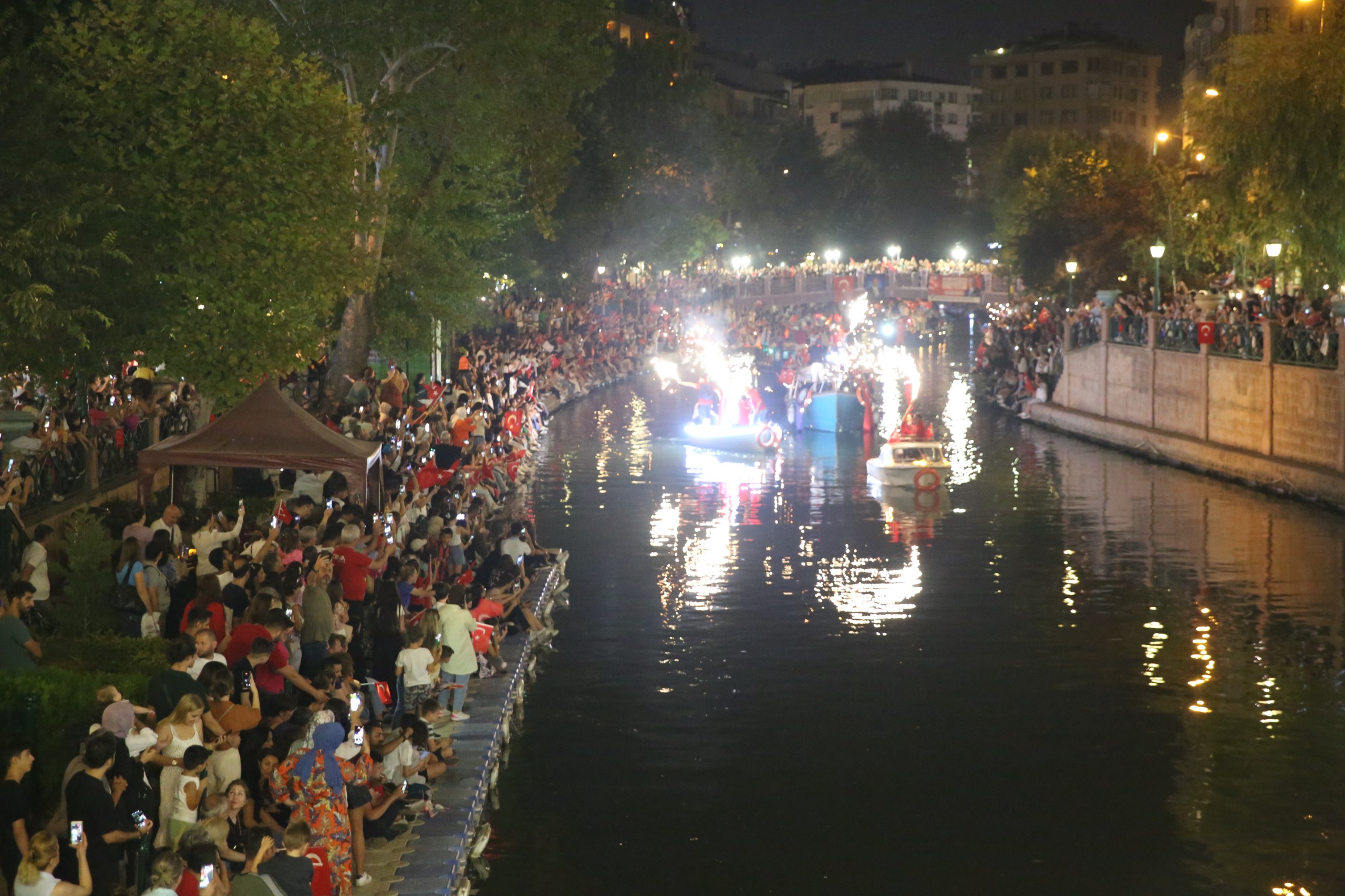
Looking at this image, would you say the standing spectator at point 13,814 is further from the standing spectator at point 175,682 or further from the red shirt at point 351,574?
the red shirt at point 351,574

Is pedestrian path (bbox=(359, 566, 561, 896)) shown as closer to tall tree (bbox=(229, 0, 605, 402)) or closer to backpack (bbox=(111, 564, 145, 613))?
backpack (bbox=(111, 564, 145, 613))

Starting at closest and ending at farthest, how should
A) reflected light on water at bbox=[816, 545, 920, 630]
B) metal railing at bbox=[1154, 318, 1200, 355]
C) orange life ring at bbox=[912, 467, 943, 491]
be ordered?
Answer: reflected light on water at bbox=[816, 545, 920, 630] < orange life ring at bbox=[912, 467, 943, 491] < metal railing at bbox=[1154, 318, 1200, 355]

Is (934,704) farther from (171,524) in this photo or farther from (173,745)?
(173,745)

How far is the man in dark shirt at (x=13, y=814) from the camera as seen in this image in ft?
27.9

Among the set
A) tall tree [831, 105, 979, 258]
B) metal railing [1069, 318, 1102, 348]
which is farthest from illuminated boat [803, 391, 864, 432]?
tall tree [831, 105, 979, 258]

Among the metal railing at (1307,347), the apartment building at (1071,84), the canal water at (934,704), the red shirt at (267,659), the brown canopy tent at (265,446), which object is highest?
the apartment building at (1071,84)

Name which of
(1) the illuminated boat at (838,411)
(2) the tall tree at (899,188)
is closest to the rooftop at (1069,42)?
(2) the tall tree at (899,188)

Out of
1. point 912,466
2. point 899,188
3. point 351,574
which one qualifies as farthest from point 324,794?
point 899,188

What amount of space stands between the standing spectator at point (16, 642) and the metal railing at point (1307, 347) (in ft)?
79.2

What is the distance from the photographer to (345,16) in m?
27.5

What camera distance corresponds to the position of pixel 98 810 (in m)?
8.38

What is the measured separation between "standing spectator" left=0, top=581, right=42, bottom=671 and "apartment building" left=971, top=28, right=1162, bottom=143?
15274cm

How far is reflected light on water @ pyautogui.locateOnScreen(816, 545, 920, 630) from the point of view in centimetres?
2000

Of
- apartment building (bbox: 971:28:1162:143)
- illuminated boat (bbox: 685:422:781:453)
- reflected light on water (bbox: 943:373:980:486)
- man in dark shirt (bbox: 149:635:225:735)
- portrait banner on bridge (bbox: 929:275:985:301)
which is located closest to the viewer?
man in dark shirt (bbox: 149:635:225:735)
